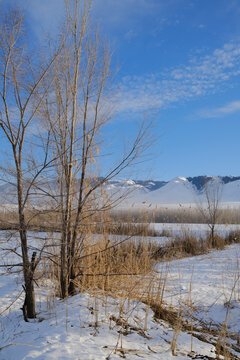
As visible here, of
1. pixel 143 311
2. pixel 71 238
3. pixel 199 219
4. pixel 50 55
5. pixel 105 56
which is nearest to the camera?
pixel 143 311

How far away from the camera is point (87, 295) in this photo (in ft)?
9.13

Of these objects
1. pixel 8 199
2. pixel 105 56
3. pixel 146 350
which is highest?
pixel 105 56

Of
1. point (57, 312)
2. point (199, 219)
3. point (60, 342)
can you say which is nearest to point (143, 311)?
point (57, 312)

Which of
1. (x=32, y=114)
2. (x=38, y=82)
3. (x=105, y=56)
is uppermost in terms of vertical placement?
(x=105, y=56)

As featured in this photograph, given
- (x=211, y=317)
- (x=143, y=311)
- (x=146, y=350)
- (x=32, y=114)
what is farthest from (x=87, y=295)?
(x=32, y=114)

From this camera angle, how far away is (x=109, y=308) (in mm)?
2543

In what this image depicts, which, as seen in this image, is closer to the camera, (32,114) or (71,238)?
(32,114)

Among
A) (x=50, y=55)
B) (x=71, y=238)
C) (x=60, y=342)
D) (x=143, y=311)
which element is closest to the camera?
(x=60, y=342)

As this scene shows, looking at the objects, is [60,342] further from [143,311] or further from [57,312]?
[143,311]

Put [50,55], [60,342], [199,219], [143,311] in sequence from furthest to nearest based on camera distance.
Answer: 1. [199,219]
2. [50,55]
3. [143,311]
4. [60,342]

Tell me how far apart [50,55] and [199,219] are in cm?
984

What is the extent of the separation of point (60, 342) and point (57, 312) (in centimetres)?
62

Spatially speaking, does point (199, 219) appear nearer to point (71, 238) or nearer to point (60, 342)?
point (71, 238)

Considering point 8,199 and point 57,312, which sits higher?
point 8,199
